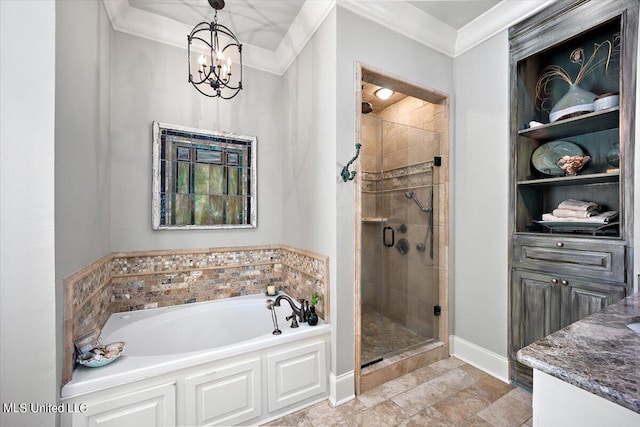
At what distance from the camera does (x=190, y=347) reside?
2.12 metres

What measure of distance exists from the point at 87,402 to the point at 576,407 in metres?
1.87

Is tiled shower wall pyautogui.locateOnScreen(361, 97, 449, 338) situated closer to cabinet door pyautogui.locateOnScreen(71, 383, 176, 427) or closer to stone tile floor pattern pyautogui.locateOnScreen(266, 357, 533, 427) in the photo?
stone tile floor pattern pyautogui.locateOnScreen(266, 357, 533, 427)

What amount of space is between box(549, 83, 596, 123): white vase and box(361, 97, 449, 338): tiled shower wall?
2.49 feet

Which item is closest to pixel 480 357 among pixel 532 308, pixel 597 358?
pixel 532 308

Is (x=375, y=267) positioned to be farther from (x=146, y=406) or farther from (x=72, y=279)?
(x=72, y=279)

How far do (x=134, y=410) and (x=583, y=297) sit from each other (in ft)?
8.63

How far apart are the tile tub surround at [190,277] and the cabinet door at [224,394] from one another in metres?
0.62

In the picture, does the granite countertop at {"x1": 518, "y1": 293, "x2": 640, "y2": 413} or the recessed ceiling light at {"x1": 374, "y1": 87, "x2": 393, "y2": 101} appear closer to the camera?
the granite countertop at {"x1": 518, "y1": 293, "x2": 640, "y2": 413}

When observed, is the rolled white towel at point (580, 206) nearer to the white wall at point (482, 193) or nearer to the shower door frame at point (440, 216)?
the white wall at point (482, 193)

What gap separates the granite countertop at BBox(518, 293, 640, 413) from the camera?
55 centimetres

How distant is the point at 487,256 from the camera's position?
7.13 ft

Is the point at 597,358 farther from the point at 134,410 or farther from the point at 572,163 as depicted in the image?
the point at 134,410

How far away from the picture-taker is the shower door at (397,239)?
216cm

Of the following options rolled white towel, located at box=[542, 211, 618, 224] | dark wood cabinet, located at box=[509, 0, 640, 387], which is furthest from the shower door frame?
rolled white towel, located at box=[542, 211, 618, 224]
